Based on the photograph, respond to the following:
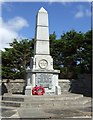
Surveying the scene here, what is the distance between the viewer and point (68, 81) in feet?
68.7

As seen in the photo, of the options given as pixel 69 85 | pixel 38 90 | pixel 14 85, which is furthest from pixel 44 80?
pixel 69 85

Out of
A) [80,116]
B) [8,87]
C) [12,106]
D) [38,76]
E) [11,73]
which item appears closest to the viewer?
[80,116]

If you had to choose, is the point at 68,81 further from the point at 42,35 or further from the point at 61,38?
the point at 61,38

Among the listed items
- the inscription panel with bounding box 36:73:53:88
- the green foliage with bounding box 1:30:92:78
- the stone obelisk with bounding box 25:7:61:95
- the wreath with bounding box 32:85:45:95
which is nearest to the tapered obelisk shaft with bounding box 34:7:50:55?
the stone obelisk with bounding box 25:7:61:95

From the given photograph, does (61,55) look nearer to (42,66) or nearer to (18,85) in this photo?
(18,85)

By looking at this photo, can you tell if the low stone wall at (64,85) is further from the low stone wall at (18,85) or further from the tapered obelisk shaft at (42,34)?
the tapered obelisk shaft at (42,34)

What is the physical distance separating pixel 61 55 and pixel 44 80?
1293 centimetres

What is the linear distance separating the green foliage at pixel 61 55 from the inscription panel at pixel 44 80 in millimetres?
10275

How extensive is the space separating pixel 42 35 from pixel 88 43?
10.5 meters

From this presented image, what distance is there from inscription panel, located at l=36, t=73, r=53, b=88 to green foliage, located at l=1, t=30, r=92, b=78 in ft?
33.7

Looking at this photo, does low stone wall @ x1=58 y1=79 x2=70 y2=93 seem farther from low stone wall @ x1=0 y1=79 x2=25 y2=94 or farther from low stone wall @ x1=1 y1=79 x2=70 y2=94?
low stone wall @ x1=0 y1=79 x2=25 y2=94

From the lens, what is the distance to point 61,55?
27.7 m

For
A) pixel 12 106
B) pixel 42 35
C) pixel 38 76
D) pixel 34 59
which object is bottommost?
pixel 12 106

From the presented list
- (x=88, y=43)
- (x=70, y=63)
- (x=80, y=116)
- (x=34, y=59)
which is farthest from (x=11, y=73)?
(x=80, y=116)
